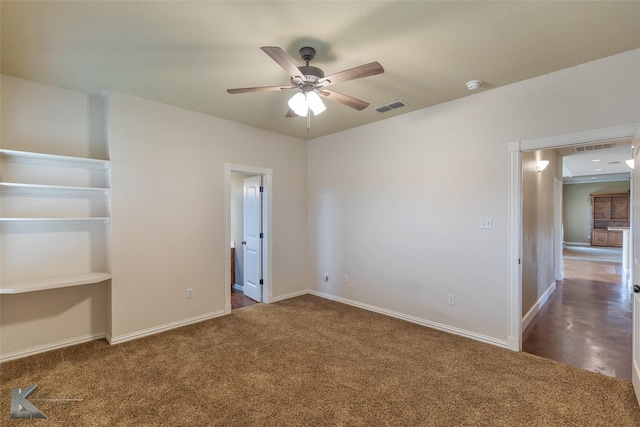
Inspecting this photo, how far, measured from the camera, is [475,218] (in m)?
3.31

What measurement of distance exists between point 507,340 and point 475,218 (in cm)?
131

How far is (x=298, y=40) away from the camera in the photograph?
7.40ft

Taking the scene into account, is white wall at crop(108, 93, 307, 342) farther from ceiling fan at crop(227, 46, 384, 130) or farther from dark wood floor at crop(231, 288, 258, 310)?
ceiling fan at crop(227, 46, 384, 130)

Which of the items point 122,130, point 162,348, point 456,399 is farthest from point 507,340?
point 122,130

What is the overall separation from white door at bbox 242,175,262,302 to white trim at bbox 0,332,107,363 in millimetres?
2088

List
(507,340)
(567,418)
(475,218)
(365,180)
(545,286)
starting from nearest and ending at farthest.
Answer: (567,418)
(507,340)
(475,218)
(365,180)
(545,286)

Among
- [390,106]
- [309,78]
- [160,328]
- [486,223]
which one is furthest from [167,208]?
[486,223]

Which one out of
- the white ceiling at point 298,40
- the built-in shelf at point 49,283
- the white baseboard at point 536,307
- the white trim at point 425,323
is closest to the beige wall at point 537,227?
the white baseboard at point 536,307

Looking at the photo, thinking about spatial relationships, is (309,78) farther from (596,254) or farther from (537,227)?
(596,254)

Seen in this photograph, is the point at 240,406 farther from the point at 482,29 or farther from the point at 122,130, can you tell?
the point at 482,29

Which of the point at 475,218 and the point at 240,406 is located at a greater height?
the point at 475,218

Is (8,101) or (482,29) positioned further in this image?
(8,101)

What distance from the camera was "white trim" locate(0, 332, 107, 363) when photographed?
2.82 m

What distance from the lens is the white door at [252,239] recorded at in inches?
188
